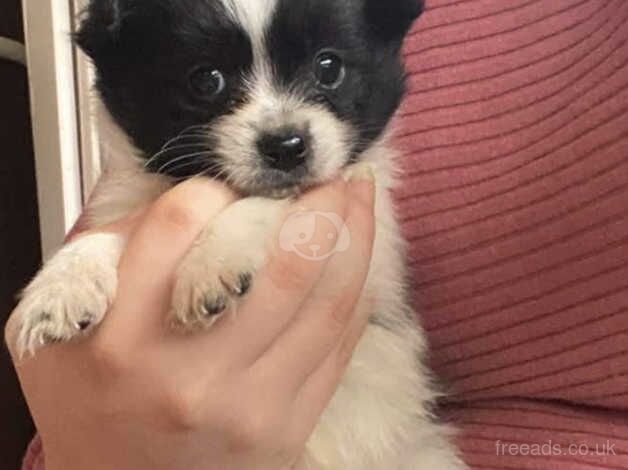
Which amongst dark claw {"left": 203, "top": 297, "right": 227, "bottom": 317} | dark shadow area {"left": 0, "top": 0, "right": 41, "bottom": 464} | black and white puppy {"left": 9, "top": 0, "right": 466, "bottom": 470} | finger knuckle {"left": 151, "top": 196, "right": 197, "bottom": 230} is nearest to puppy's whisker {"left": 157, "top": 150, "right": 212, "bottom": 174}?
black and white puppy {"left": 9, "top": 0, "right": 466, "bottom": 470}

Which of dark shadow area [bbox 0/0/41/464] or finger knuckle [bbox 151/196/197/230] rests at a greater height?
finger knuckle [bbox 151/196/197/230]

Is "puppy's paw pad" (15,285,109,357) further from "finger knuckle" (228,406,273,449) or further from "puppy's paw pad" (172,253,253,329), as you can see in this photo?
"finger knuckle" (228,406,273,449)

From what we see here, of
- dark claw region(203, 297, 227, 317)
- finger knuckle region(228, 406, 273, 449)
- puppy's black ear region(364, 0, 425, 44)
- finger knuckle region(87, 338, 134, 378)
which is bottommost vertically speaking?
finger knuckle region(228, 406, 273, 449)

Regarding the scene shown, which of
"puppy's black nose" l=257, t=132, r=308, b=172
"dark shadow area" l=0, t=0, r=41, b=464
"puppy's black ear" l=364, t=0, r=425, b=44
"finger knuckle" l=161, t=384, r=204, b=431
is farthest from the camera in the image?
"dark shadow area" l=0, t=0, r=41, b=464

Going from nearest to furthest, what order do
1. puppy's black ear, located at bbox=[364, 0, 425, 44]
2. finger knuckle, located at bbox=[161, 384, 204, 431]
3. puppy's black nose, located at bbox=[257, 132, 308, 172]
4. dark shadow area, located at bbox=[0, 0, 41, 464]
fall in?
finger knuckle, located at bbox=[161, 384, 204, 431] → puppy's black nose, located at bbox=[257, 132, 308, 172] → puppy's black ear, located at bbox=[364, 0, 425, 44] → dark shadow area, located at bbox=[0, 0, 41, 464]

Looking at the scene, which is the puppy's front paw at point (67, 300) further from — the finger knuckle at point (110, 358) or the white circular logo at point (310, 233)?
the white circular logo at point (310, 233)

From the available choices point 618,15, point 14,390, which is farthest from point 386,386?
point 14,390

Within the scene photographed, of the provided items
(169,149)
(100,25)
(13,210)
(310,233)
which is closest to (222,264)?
(310,233)

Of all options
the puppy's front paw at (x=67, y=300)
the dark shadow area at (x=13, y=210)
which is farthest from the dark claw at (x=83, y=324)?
the dark shadow area at (x=13, y=210)
